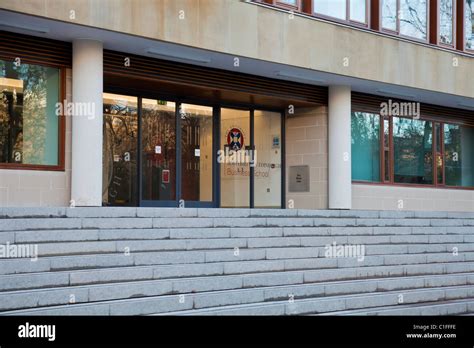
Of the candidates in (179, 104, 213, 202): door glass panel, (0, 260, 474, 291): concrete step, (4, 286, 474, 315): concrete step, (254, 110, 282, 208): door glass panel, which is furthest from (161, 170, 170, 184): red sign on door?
(4, 286, 474, 315): concrete step

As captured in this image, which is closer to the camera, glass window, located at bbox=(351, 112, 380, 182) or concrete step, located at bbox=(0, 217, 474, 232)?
concrete step, located at bbox=(0, 217, 474, 232)

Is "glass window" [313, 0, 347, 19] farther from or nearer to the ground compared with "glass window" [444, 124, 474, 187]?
farther from the ground

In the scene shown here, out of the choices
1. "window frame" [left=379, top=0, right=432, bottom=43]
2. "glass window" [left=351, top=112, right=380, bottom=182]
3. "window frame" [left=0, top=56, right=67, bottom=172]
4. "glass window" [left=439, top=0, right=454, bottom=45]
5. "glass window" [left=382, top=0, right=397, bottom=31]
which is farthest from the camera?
"glass window" [left=439, top=0, right=454, bottom=45]

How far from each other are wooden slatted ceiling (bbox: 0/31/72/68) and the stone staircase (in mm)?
3620

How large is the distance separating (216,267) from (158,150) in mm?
7039

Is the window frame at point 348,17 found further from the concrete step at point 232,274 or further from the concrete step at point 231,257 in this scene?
the concrete step at point 232,274

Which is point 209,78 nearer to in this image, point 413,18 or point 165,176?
point 165,176

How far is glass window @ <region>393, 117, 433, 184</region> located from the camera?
2134cm

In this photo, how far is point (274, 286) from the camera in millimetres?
11086

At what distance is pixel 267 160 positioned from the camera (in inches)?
789

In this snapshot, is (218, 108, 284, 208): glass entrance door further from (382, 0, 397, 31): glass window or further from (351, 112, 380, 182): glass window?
(382, 0, 397, 31): glass window

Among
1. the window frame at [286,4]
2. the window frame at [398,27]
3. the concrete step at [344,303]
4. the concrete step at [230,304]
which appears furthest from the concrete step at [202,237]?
the window frame at [398,27]

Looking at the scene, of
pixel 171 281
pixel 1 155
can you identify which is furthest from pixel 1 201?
pixel 171 281
